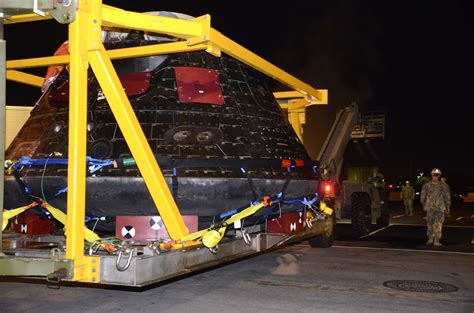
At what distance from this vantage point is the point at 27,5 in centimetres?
393

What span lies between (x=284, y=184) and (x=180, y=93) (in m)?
1.57

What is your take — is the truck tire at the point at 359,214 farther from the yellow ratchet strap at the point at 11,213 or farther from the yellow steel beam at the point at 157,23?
the yellow ratchet strap at the point at 11,213

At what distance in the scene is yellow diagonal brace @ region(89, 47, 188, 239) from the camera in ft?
15.0

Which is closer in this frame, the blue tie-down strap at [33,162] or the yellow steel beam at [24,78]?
the blue tie-down strap at [33,162]

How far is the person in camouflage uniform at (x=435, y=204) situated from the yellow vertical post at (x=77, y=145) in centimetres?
879

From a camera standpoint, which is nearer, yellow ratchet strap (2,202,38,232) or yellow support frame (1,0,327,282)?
yellow support frame (1,0,327,282)

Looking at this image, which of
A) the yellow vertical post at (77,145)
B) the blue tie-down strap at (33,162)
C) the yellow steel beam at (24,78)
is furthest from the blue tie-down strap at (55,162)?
the yellow steel beam at (24,78)

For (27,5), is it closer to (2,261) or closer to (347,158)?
(2,261)

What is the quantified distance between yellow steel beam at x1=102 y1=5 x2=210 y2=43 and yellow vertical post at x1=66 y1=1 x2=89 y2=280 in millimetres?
359

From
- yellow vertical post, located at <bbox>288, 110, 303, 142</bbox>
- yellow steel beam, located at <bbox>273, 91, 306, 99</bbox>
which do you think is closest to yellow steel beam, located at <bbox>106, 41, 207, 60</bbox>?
yellow steel beam, located at <bbox>273, 91, 306, 99</bbox>

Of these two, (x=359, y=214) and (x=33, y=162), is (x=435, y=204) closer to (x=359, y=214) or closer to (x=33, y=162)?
(x=359, y=214)

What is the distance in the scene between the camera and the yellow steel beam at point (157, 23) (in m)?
4.70

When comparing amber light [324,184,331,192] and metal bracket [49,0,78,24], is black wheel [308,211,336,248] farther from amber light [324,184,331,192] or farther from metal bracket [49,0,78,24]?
metal bracket [49,0,78,24]

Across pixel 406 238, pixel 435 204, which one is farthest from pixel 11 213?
pixel 406 238
